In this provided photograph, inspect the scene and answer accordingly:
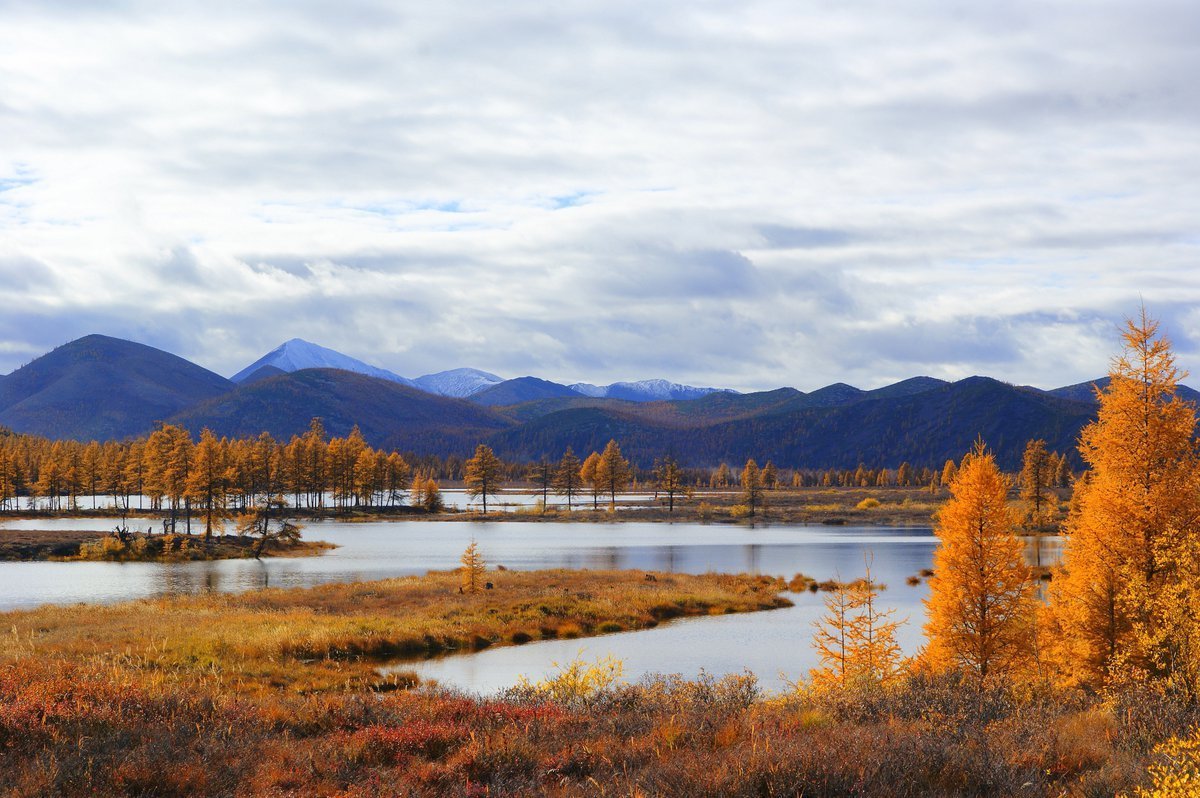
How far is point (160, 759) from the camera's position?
9.81 metres

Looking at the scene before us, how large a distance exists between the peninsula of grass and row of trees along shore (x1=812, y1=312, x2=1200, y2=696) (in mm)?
16205

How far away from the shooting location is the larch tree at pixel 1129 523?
21.9 meters

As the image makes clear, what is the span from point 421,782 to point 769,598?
42.8 m

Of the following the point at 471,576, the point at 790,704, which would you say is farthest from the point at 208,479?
the point at 790,704

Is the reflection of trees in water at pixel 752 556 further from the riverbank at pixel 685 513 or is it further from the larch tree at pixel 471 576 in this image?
the riverbank at pixel 685 513

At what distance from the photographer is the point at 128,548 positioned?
7356 centimetres

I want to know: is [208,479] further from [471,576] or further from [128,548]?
[471,576]

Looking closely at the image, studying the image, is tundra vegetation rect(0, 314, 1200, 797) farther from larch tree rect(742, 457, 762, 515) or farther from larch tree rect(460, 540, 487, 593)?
larch tree rect(742, 457, 762, 515)

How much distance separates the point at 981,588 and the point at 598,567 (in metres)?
42.7

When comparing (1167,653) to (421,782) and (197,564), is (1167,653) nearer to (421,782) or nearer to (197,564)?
(421,782)

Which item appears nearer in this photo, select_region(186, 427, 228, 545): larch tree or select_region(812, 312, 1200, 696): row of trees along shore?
select_region(812, 312, 1200, 696): row of trees along shore

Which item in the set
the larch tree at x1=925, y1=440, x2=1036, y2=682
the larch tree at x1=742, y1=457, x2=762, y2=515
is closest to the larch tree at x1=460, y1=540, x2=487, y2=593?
the larch tree at x1=925, y1=440, x2=1036, y2=682

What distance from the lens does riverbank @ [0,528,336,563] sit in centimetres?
7156

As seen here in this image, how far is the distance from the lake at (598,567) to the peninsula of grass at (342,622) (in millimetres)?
2266
